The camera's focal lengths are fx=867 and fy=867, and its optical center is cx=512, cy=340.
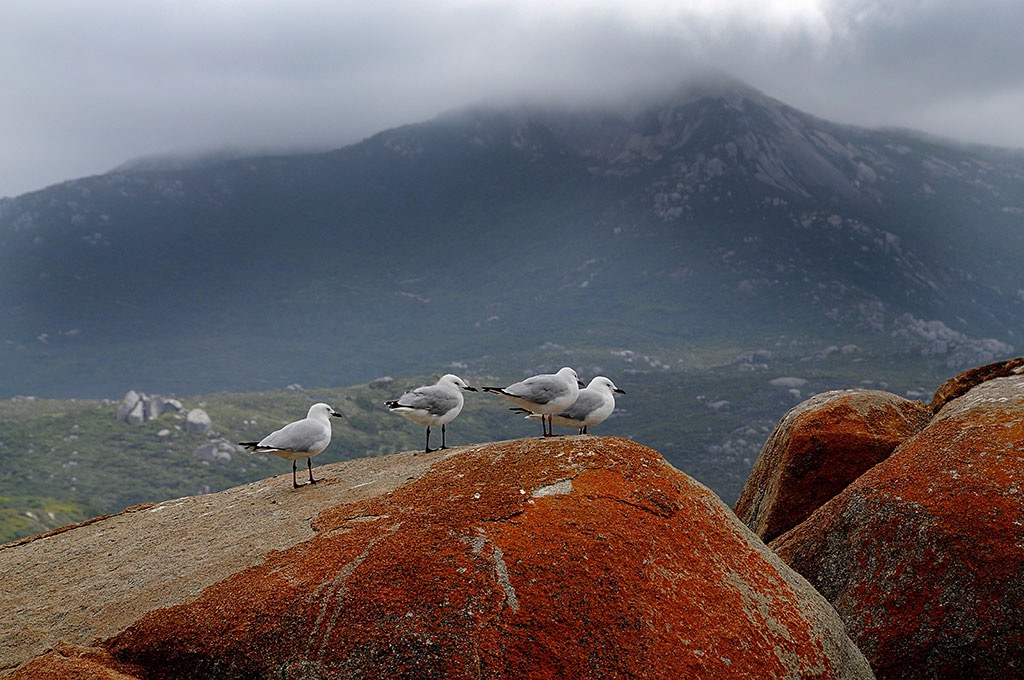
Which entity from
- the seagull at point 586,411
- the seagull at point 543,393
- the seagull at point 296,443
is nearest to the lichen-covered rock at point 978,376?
the seagull at point 586,411

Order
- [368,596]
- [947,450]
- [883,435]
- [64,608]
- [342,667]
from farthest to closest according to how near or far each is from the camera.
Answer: [883,435]
[947,450]
[64,608]
[368,596]
[342,667]

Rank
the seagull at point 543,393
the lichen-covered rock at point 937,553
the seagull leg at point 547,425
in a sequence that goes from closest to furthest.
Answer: the lichen-covered rock at point 937,553
the seagull at point 543,393
the seagull leg at point 547,425

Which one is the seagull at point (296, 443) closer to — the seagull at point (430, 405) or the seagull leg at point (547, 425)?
the seagull at point (430, 405)

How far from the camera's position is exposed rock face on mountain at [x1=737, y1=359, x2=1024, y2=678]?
1308 centimetres

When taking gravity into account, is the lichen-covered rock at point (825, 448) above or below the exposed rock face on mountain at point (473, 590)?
below

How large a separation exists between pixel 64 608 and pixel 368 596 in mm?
4938

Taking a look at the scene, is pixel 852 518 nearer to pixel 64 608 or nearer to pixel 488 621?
pixel 488 621

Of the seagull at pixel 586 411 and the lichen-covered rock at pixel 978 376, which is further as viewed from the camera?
the lichen-covered rock at pixel 978 376

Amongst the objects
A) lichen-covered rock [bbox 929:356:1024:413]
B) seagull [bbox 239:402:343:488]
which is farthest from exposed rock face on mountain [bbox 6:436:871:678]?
lichen-covered rock [bbox 929:356:1024:413]

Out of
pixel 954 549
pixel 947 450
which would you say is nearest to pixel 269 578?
pixel 954 549

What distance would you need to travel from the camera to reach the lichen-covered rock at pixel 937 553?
515 inches

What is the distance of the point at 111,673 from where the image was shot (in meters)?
10.3

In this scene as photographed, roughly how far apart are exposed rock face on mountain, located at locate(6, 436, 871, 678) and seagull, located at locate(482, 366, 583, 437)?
10.3ft

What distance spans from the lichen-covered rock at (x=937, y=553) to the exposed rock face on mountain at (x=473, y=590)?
1.64m
